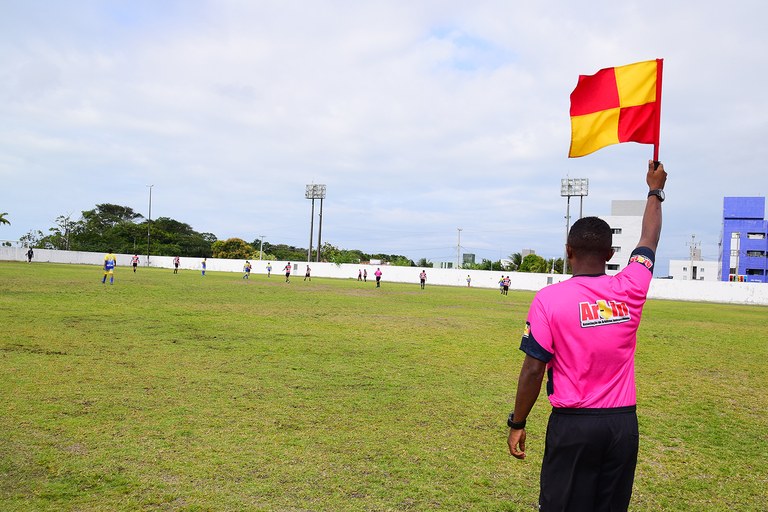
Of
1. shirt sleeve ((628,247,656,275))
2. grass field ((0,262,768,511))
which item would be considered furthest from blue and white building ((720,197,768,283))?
shirt sleeve ((628,247,656,275))

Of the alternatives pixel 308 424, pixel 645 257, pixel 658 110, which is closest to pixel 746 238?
pixel 308 424

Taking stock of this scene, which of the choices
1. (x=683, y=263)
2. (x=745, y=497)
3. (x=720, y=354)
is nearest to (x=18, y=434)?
(x=745, y=497)

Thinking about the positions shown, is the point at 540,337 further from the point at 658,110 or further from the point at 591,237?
the point at 658,110

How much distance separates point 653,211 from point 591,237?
557mm

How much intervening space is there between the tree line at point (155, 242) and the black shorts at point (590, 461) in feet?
246

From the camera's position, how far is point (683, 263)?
324 feet

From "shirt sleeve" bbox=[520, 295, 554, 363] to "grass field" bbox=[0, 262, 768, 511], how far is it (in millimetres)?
2045

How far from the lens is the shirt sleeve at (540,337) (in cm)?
289

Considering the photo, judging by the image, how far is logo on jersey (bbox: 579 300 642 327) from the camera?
2.85m

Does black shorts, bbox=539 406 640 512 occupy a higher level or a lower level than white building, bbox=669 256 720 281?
lower

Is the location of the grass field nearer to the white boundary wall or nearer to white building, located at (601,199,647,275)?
the white boundary wall

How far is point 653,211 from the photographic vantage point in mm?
3311

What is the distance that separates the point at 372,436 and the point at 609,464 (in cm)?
358

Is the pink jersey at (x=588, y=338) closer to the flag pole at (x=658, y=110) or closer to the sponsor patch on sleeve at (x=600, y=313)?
the sponsor patch on sleeve at (x=600, y=313)
